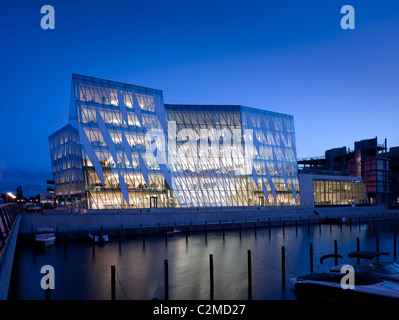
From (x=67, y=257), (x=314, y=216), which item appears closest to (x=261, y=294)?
(x=67, y=257)

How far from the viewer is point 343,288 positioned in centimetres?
1520

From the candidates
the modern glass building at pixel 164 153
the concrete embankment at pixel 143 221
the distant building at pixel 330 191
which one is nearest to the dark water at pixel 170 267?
the concrete embankment at pixel 143 221

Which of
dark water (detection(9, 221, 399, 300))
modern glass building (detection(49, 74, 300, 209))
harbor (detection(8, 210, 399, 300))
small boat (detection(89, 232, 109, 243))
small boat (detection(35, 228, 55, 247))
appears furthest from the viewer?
modern glass building (detection(49, 74, 300, 209))

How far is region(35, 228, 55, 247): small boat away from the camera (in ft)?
113

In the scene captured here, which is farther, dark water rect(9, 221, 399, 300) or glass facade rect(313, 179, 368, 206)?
glass facade rect(313, 179, 368, 206)

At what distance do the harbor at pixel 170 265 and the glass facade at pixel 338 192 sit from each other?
43.7 meters

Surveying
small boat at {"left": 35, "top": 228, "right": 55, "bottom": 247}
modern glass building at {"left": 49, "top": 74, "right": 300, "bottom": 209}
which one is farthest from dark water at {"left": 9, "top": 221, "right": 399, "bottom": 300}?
modern glass building at {"left": 49, "top": 74, "right": 300, "bottom": 209}

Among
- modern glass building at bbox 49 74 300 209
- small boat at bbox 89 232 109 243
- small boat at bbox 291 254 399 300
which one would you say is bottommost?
small boat at bbox 89 232 109 243

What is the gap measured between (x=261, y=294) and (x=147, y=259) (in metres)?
13.1

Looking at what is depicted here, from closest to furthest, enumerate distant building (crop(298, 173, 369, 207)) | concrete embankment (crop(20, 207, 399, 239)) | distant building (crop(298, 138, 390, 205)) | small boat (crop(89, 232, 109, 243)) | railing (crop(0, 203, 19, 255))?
1. railing (crop(0, 203, 19, 255))
2. small boat (crop(89, 232, 109, 243))
3. concrete embankment (crop(20, 207, 399, 239))
4. distant building (crop(298, 173, 369, 207))
5. distant building (crop(298, 138, 390, 205))

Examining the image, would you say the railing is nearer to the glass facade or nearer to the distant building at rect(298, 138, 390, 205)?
the glass facade

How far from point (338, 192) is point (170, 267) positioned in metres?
76.4

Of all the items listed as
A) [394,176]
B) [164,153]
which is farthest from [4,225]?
[394,176]
